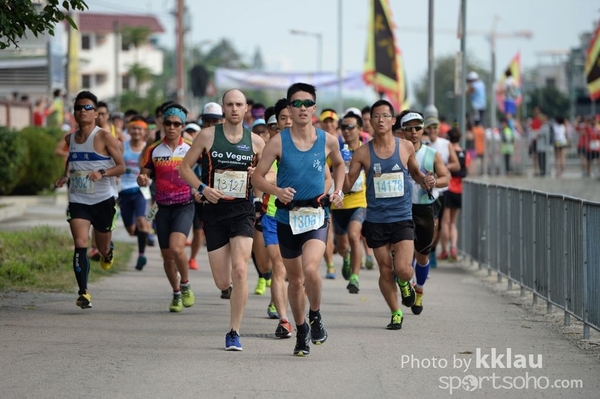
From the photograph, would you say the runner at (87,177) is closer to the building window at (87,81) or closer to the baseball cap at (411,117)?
the baseball cap at (411,117)

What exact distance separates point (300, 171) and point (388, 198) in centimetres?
191

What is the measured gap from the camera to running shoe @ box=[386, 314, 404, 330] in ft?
38.7

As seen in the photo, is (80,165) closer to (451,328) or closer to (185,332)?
(185,332)

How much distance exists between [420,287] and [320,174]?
341cm

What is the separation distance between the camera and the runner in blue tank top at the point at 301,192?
10016mm

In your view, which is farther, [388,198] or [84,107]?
[84,107]

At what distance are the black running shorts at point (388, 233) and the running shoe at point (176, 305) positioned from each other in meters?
2.29

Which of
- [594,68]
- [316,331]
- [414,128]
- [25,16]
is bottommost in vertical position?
[316,331]

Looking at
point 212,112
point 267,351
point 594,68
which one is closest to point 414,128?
point 212,112

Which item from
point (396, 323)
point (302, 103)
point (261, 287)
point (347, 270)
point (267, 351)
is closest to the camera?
point (302, 103)

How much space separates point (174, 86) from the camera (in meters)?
51.4

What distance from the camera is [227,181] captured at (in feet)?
34.9

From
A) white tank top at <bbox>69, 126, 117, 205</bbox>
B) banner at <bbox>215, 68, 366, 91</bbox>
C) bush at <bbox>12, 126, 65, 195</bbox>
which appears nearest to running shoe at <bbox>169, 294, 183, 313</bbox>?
white tank top at <bbox>69, 126, 117, 205</bbox>

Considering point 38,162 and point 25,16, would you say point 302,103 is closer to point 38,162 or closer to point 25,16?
point 25,16
